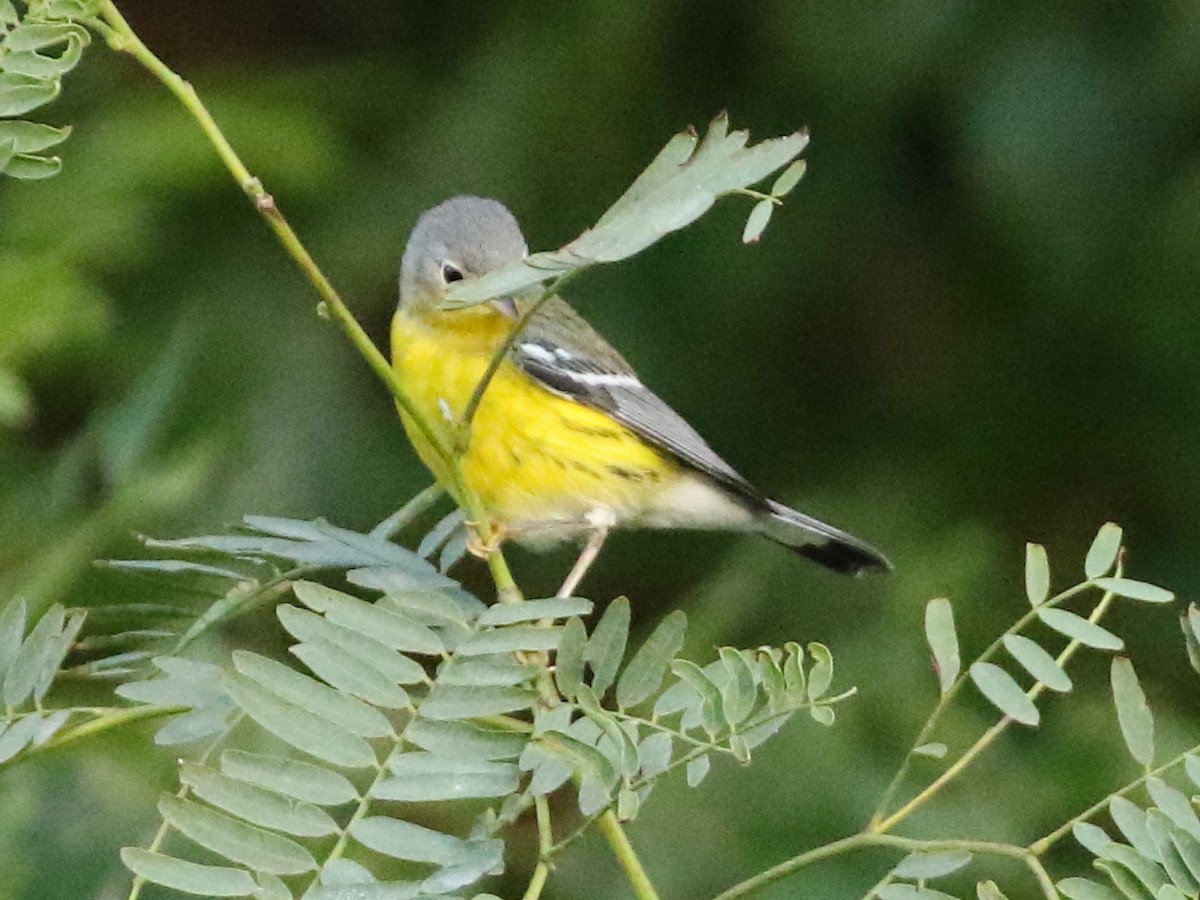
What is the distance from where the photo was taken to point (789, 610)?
310cm

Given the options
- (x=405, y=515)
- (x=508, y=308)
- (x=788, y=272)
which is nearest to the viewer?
(x=405, y=515)

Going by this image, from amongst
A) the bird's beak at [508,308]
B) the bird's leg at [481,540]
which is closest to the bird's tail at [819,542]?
the bird's beak at [508,308]

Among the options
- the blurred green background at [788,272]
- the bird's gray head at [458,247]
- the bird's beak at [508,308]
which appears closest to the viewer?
the bird's beak at [508,308]

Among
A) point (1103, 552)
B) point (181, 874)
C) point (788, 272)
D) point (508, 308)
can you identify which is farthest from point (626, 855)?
point (788, 272)

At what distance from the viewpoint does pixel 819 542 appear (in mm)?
2648

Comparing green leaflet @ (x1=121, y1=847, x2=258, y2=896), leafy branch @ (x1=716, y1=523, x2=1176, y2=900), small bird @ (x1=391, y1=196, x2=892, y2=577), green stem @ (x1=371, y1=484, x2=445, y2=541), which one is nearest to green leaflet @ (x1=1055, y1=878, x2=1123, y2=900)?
leafy branch @ (x1=716, y1=523, x2=1176, y2=900)

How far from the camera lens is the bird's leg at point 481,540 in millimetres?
1351

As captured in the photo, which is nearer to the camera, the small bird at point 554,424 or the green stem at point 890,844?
the green stem at point 890,844

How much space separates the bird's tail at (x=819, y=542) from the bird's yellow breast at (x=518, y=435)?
0.69 ft

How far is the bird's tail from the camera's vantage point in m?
2.60

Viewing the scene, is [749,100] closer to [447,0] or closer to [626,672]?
[447,0]

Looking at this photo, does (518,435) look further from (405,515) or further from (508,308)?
(405,515)

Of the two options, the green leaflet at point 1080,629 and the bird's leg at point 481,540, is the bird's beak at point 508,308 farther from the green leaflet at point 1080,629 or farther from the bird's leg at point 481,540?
the green leaflet at point 1080,629

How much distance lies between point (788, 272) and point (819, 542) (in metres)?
0.93
